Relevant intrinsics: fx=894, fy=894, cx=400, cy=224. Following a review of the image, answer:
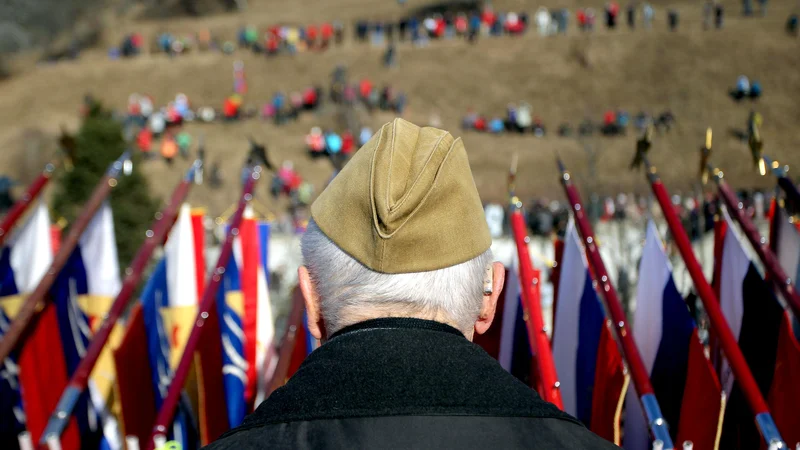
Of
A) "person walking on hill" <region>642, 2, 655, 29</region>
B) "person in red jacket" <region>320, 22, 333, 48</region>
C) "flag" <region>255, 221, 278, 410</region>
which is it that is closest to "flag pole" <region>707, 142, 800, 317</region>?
"flag" <region>255, 221, 278, 410</region>

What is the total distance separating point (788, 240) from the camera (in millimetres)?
5160

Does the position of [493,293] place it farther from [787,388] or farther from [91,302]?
[91,302]

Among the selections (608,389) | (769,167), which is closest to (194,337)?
(608,389)

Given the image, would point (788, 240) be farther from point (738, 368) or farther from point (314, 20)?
point (314, 20)

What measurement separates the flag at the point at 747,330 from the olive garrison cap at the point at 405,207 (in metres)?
3.00

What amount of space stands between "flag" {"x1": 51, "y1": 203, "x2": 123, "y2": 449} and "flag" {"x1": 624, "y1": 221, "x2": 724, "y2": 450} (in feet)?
11.2

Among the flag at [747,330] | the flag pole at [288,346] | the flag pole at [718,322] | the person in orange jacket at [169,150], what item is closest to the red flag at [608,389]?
the flag pole at [718,322]

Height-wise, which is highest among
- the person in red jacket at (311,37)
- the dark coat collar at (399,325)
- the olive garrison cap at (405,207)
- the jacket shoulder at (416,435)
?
the person in red jacket at (311,37)

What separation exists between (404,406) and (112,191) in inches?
754

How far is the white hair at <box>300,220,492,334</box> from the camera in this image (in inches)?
71.7

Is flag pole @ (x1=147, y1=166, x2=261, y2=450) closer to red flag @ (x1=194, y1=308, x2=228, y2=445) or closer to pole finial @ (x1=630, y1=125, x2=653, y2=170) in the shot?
red flag @ (x1=194, y1=308, x2=228, y2=445)

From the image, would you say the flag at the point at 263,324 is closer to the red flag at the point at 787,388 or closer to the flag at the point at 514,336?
the flag at the point at 514,336

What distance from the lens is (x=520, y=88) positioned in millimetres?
39219

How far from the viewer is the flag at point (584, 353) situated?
4.39 meters
